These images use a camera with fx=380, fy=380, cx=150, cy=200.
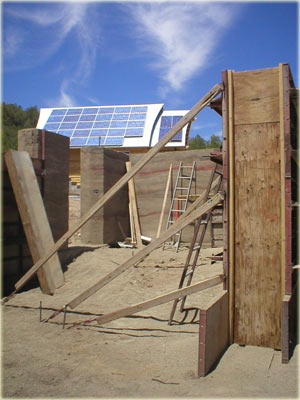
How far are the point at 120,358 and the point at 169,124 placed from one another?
1818 centimetres

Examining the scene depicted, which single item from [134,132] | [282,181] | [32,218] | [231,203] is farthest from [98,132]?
[282,181]

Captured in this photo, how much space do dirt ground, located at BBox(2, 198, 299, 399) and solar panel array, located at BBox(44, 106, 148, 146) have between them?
14.3 meters

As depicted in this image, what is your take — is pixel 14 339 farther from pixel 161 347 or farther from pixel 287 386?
pixel 287 386

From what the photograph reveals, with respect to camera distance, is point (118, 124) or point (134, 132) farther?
point (118, 124)

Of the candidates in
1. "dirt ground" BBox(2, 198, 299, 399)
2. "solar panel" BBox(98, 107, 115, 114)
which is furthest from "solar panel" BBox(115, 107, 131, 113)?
"dirt ground" BBox(2, 198, 299, 399)

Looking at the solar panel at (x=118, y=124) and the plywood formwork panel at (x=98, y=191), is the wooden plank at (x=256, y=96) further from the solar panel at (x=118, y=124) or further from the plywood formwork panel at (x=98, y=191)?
the solar panel at (x=118, y=124)

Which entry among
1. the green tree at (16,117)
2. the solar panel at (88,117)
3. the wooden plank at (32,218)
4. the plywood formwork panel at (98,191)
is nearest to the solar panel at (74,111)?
the solar panel at (88,117)

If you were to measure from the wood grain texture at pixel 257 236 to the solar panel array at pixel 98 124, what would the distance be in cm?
1593

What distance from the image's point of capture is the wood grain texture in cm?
421

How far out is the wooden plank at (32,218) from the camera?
7.32 metres

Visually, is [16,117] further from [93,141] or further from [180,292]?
[180,292]

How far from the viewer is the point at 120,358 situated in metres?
4.26

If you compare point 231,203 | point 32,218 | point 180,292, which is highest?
point 231,203

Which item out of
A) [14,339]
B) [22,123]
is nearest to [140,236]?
[14,339]
